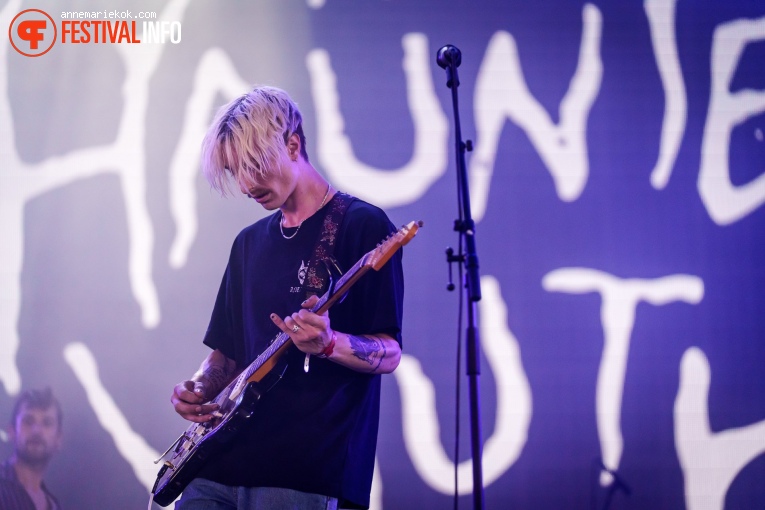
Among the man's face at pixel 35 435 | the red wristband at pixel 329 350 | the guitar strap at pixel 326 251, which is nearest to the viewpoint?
the red wristband at pixel 329 350

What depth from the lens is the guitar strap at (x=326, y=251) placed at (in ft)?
5.65

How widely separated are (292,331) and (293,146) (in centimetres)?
62

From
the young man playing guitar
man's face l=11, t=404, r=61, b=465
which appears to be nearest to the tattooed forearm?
the young man playing guitar

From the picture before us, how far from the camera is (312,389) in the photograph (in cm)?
163

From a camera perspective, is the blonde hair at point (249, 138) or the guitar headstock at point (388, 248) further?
the blonde hair at point (249, 138)

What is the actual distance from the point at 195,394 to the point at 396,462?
120cm

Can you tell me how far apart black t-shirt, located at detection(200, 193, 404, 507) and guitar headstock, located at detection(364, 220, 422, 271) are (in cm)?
10

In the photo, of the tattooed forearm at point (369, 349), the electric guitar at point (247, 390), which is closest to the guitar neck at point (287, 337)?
the electric guitar at point (247, 390)

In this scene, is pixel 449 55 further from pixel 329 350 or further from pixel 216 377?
pixel 216 377

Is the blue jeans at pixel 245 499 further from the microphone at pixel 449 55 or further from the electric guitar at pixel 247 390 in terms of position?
the microphone at pixel 449 55

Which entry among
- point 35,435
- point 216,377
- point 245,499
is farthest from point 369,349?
point 35,435

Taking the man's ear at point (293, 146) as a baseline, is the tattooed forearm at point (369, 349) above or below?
below

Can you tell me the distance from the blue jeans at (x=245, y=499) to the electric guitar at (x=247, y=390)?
0.05 metres

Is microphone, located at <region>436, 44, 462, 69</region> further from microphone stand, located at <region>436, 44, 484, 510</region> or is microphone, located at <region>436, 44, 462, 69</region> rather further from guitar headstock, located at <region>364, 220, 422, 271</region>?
guitar headstock, located at <region>364, 220, 422, 271</region>
